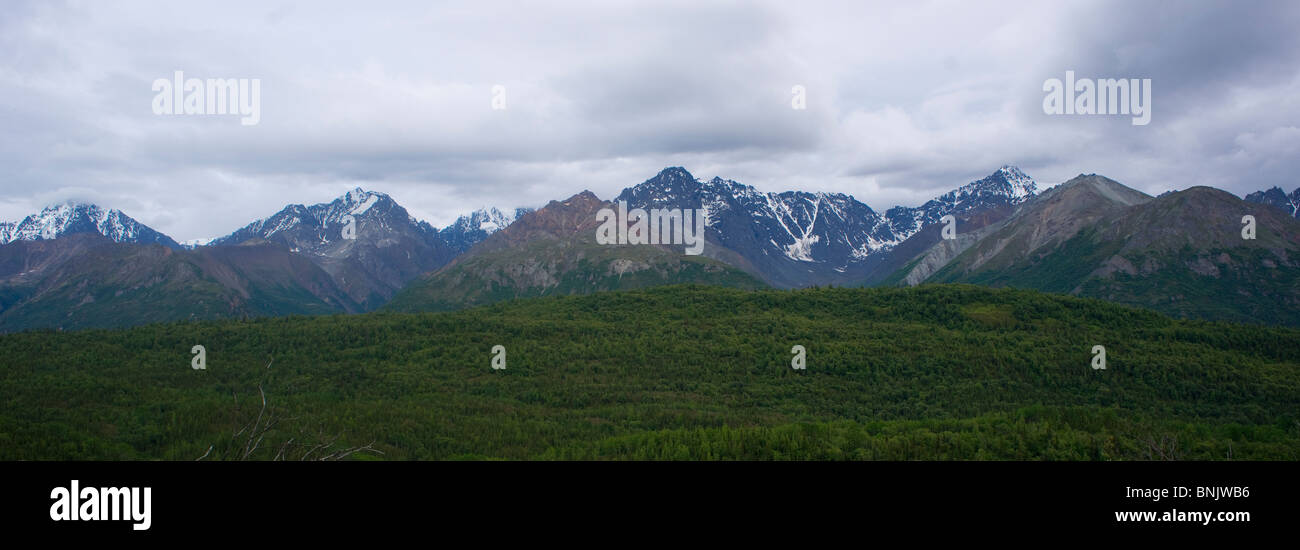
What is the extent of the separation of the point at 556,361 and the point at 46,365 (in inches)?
3320

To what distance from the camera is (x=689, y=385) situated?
119 meters

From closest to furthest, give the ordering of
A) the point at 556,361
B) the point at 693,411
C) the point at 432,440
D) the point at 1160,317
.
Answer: the point at 432,440, the point at 693,411, the point at 556,361, the point at 1160,317

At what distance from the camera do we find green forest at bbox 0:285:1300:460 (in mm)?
67438

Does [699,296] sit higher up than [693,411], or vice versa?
[699,296]

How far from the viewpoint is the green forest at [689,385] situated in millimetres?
67438

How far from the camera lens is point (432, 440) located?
80062 mm

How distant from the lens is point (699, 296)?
199875 mm

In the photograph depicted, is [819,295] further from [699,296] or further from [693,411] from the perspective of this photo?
[693,411]
